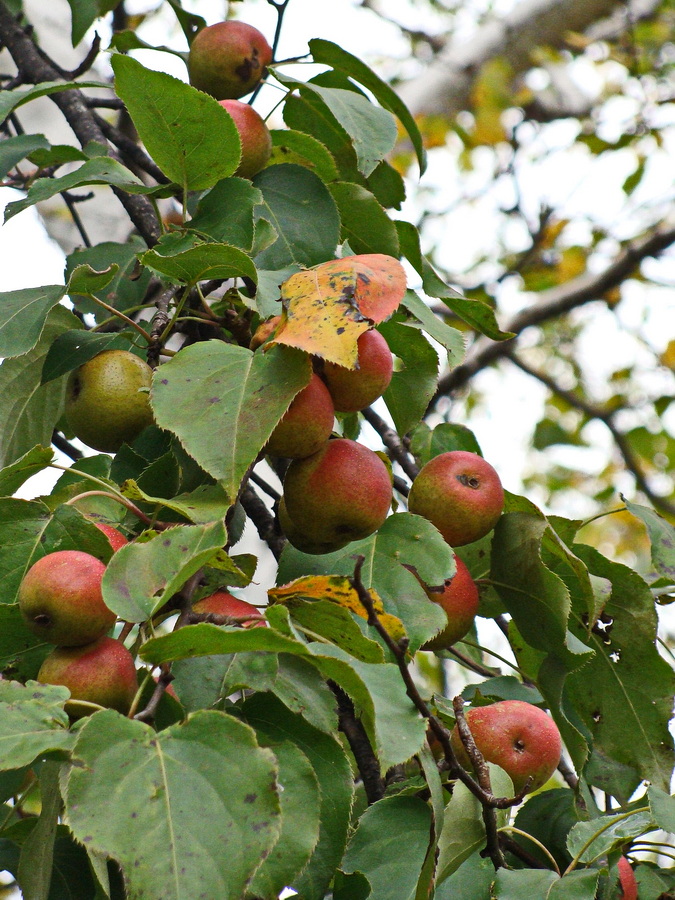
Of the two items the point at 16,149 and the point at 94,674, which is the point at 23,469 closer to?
the point at 94,674

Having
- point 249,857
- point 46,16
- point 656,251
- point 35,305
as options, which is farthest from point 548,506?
point 249,857

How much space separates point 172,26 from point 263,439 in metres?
3.88

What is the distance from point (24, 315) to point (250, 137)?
0.36 metres

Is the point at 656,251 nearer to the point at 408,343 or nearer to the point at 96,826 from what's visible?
the point at 408,343

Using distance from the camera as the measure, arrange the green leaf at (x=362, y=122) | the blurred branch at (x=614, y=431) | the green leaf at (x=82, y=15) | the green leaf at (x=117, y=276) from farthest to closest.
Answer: the blurred branch at (x=614, y=431), the green leaf at (x=82, y=15), the green leaf at (x=117, y=276), the green leaf at (x=362, y=122)

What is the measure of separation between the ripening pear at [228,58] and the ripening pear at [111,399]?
18.6 inches

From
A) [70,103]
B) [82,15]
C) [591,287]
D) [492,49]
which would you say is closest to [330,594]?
[70,103]

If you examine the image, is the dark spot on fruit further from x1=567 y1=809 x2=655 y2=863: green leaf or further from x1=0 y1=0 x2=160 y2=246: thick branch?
x1=0 y1=0 x2=160 y2=246: thick branch

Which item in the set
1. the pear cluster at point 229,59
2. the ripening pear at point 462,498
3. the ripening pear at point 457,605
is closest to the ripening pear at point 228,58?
the pear cluster at point 229,59

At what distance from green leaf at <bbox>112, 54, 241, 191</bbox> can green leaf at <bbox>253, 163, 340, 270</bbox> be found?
0.10 metres

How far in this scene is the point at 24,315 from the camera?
104 cm

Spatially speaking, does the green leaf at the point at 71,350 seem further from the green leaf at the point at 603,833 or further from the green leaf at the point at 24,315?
the green leaf at the point at 603,833

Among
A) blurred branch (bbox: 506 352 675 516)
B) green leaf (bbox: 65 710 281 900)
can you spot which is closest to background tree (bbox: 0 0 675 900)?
green leaf (bbox: 65 710 281 900)

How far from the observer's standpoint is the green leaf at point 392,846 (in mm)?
818
